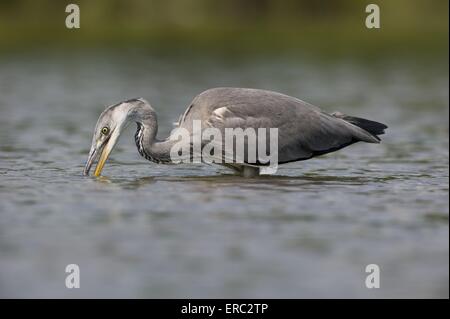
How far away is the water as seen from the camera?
25.3 feet

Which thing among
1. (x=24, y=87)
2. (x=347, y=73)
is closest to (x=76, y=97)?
(x=24, y=87)

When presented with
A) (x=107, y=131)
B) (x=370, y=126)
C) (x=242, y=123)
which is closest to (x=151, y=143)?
(x=107, y=131)

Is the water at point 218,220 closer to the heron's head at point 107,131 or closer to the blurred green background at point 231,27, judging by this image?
the heron's head at point 107,131

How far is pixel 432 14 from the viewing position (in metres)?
34.3

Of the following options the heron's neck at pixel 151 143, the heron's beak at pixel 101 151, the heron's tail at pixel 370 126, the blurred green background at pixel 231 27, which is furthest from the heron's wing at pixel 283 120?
the blurred green background at pixel 231 27

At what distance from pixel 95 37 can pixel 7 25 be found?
2.91 metres

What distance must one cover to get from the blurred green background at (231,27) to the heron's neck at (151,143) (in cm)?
1818

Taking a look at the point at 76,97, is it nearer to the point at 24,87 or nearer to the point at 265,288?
the point at 24,87

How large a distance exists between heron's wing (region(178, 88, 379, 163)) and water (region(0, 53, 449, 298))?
1.22 feet

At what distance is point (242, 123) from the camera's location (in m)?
12.2

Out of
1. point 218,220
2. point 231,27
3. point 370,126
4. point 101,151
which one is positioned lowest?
point 218,220

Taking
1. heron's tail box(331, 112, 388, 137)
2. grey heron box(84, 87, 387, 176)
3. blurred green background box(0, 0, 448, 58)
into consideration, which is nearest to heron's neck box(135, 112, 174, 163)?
grey heron box(84, 87, 387, 176)

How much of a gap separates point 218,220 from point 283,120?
295cm

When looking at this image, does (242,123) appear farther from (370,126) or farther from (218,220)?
(218,220)
